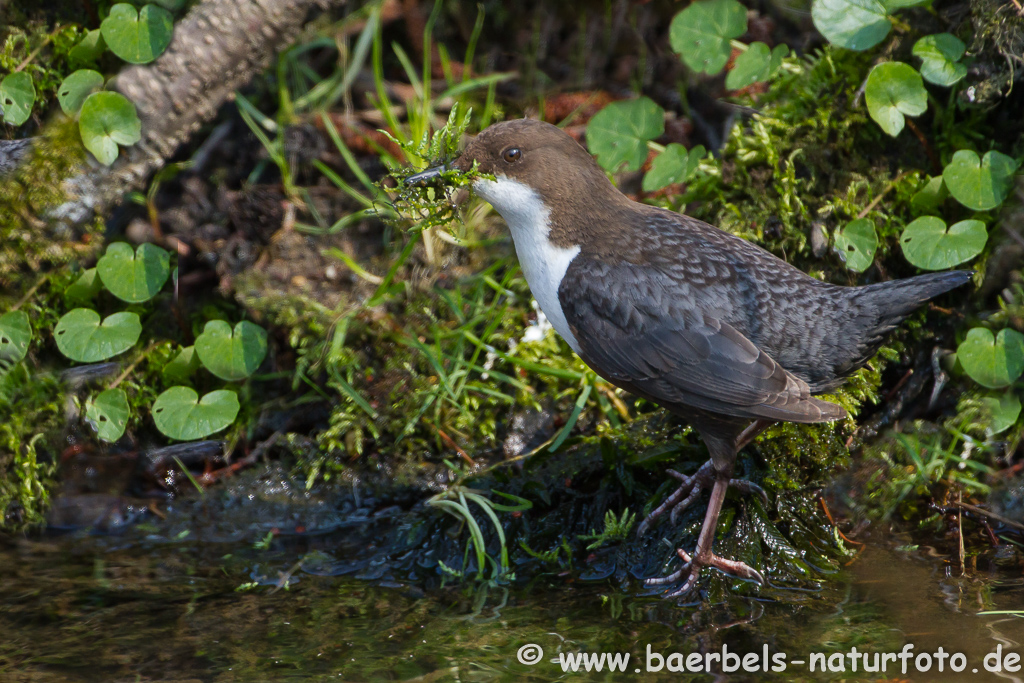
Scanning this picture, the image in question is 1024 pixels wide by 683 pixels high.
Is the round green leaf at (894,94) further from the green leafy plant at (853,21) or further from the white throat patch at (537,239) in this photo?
the white throat patch at (537,239)

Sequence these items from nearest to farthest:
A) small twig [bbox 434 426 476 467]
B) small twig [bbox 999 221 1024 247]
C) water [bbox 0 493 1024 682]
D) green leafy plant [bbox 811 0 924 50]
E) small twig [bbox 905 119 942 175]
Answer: water [bbox 0 493 1024 682] → small twig [bbox 999 221 1024 247] → green leafy plant [bbox 811 0 924 50] → small twig [bbox 905 119 942 175] → small twig [bbox 434 426 476 467]

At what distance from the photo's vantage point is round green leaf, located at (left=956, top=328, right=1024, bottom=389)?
3.65 meters

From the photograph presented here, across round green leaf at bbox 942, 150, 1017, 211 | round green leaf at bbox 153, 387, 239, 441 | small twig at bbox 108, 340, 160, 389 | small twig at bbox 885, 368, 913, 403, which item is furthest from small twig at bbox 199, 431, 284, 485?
round green leaf at bbox 942, 150, 1017, 211

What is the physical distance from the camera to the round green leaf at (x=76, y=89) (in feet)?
14.1

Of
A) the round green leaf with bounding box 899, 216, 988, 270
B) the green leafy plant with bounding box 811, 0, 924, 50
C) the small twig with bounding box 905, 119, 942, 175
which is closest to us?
the round green leaf with bounding box 899, 216, 988, 270

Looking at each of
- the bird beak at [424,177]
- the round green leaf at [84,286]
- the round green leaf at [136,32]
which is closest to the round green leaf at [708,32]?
the bird beak at [424,177]

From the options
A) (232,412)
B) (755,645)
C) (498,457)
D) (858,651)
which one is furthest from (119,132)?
(858,651)

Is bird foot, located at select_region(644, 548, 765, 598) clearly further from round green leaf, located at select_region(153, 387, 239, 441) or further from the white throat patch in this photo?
round green leaf, located at select_region(153, 387, 239, 441)

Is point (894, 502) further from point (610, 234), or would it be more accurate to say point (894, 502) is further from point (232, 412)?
point (232, 412)

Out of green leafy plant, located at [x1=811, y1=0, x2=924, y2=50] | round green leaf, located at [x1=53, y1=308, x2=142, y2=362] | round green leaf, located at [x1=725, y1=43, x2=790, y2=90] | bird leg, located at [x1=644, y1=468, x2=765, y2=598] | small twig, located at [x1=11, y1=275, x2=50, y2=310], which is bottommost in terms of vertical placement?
bird leg, located at [x1=644, y1=468, x2=765, y2=598]

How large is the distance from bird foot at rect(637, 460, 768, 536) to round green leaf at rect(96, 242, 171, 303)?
2.54 meters

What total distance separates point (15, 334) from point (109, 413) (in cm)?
60

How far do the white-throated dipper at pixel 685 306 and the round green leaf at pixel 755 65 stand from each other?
1104mm

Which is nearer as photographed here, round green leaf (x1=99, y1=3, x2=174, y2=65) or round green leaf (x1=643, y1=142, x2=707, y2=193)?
round green leaf (x1=99, y1=3, x2=174, y2=65)
